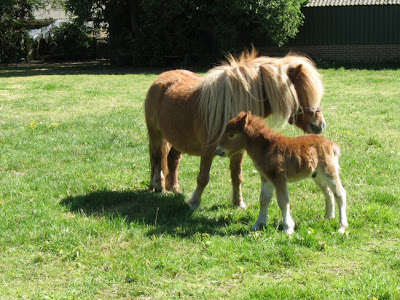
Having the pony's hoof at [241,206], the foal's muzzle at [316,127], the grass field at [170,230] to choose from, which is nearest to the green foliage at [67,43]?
the grass field at [170,230]

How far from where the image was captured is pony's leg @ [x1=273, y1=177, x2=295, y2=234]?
5.17 m

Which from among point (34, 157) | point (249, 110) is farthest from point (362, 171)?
point (34, 157)

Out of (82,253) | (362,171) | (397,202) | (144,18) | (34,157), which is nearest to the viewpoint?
(82,253)

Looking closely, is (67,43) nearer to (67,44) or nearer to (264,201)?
(67,44)

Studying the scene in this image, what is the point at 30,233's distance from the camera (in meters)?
5.41

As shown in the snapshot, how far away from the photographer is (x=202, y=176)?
6.03 m

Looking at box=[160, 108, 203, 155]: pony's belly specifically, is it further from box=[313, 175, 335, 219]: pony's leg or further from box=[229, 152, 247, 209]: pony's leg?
box=[313, 175, 335, 219]: pony's leg

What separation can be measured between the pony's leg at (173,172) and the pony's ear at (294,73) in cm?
232

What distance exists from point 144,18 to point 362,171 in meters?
22.7

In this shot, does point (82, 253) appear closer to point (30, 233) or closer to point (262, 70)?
point (30, 233)

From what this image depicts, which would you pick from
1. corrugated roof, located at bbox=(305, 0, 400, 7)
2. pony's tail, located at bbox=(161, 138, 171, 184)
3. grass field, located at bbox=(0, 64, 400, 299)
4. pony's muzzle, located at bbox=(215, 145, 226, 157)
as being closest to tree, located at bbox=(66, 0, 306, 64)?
corrugated roof, located at bbox=(305, 0, 400, 7)

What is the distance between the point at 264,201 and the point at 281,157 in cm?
58

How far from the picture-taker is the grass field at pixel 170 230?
4289 mm

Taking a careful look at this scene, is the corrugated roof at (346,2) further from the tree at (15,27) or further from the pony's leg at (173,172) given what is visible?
the pony's leg at (173,172)
